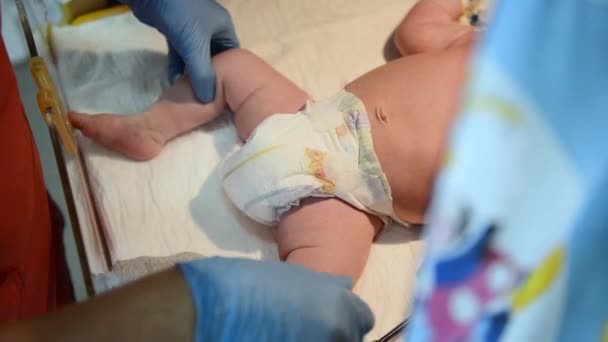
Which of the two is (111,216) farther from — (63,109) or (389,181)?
(389,181)

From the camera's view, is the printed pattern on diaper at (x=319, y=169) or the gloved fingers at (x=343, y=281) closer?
the gloved fingers at (x=343, y=281)

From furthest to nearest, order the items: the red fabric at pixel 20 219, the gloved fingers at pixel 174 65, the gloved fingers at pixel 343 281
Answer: the gloved fingers at pixel 174 65
the red fabric at pixel 20 219
the gloved fingers at pixel 343 281

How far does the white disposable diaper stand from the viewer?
991 millimetres

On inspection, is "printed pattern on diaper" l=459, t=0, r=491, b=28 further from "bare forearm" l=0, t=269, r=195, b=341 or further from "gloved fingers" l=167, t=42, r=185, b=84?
"bare forearm" l=0, t=269, r=195, b=341

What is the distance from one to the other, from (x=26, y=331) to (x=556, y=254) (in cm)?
44

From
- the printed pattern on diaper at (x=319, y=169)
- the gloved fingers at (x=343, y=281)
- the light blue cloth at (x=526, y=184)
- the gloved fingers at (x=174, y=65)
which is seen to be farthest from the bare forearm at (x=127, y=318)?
the gloved fingers at (x=174, y=65)

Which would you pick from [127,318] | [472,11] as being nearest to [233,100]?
[472,11]

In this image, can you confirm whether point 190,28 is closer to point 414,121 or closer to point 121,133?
point 121,133

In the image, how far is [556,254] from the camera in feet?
1.10

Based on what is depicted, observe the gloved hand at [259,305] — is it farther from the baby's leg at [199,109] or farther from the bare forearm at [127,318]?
the baby's leg at [199,109]

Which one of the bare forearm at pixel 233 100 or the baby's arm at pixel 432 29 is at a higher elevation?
the baby's arm at pixel 432 29

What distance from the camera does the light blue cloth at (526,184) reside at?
1.03 feet

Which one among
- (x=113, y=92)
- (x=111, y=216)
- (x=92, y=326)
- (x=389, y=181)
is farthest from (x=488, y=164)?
(x=113, y=92)

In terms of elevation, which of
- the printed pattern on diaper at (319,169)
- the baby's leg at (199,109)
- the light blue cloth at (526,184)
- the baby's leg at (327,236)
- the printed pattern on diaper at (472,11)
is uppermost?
the light blue cloth at (526,184)
